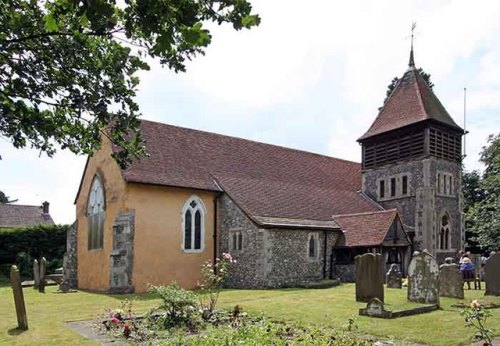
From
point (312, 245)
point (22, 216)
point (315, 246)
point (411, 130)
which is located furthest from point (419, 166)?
point (22, 216)

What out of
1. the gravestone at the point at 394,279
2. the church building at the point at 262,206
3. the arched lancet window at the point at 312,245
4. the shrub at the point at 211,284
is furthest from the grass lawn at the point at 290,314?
the arched lancet window at the point at 312,245

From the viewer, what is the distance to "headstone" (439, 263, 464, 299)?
15.6m

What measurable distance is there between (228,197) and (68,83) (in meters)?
18.0

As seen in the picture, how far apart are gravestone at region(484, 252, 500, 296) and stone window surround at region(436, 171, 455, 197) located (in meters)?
11.5

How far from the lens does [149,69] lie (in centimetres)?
502

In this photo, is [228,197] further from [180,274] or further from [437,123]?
[437,123]

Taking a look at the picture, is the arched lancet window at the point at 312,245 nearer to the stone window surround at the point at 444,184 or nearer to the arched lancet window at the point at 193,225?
the arched lancet window at the point at 193,225

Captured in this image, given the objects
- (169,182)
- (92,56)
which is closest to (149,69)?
(92,56)

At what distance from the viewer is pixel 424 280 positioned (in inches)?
552

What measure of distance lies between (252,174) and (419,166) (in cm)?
989

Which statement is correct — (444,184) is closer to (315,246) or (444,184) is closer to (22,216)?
(315,246)

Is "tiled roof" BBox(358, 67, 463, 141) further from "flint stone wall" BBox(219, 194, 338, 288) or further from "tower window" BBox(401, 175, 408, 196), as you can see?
"flint stone wall" BBox(219, 194, 338, 288)

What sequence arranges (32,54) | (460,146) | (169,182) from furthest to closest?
(460,146) < (169,182) < (32,54)

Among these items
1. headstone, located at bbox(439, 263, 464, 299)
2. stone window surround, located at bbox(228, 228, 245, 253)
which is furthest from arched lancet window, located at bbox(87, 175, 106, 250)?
headstone, located at bbox(439, 263, 464, 299)
